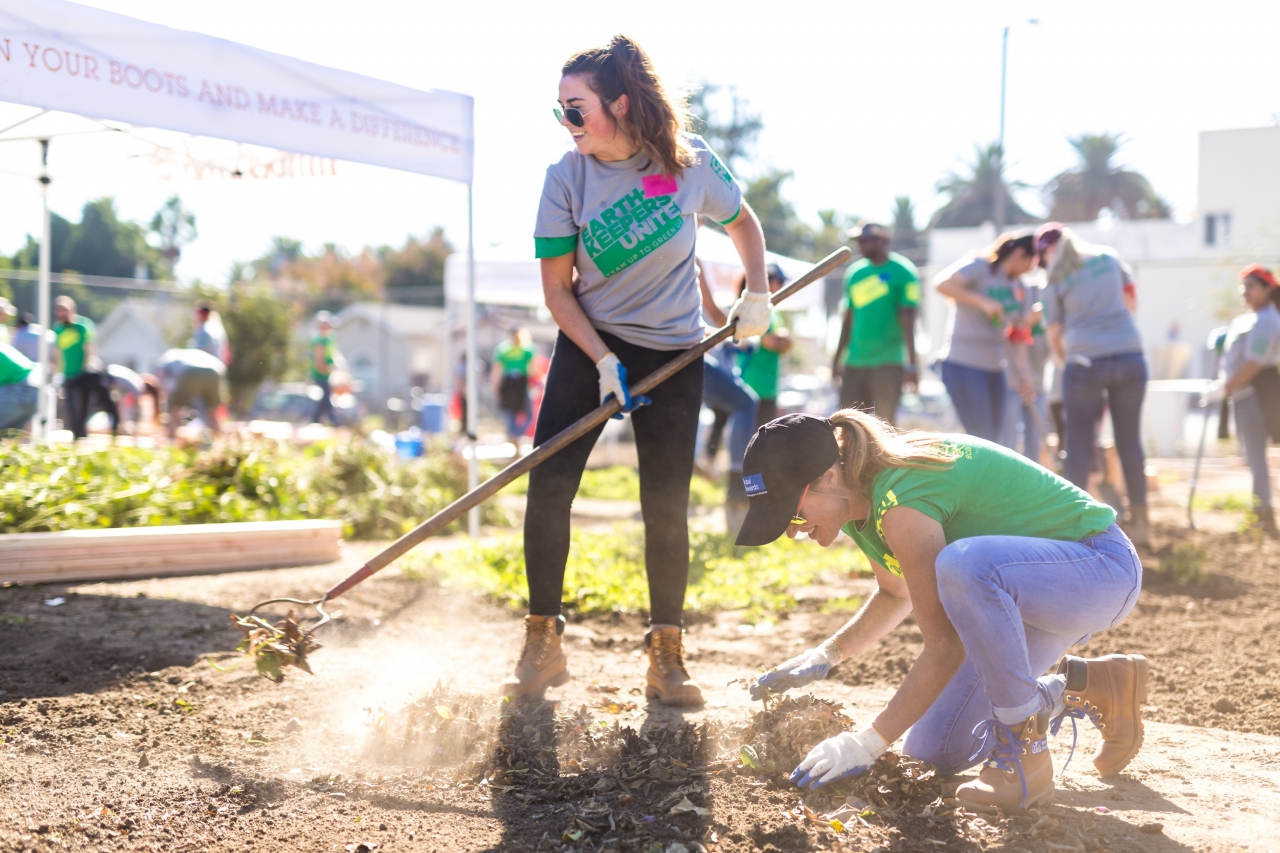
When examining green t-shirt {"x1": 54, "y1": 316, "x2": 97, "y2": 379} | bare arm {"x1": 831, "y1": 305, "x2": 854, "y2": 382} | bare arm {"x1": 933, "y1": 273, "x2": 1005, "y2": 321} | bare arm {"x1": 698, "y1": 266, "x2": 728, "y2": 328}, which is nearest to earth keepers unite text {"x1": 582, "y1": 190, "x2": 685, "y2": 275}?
bare arm {"x1": 698, "y1": 266, "x2": 728, "y2": 328}

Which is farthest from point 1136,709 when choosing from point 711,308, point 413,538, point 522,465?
point 711,308

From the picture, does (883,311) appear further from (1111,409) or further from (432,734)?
(432,734)

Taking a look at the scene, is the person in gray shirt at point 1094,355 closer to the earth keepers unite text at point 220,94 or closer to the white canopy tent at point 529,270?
the white canopy tent at point 529,270

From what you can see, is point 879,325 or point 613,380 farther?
point 879,325

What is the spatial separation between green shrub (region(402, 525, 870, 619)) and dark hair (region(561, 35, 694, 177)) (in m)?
2.23

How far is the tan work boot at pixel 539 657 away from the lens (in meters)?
3.04

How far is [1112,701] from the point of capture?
2.53 metres

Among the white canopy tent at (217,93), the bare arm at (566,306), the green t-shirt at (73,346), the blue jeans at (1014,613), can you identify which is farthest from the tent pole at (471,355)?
the green t-shirt at (73,346)

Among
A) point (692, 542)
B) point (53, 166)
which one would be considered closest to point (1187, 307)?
point (692, 542)

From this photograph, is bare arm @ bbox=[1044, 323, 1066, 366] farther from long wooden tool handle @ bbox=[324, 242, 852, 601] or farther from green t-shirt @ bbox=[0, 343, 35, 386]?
green t-shirt @ bbox=[0, 343, 35, 386]

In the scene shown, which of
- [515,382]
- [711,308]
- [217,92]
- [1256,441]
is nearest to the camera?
[711,308]

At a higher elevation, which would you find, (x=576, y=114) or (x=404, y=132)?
(x=404, y=132)

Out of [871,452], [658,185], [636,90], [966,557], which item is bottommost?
[966,557]

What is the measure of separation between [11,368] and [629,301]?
14.4ft
